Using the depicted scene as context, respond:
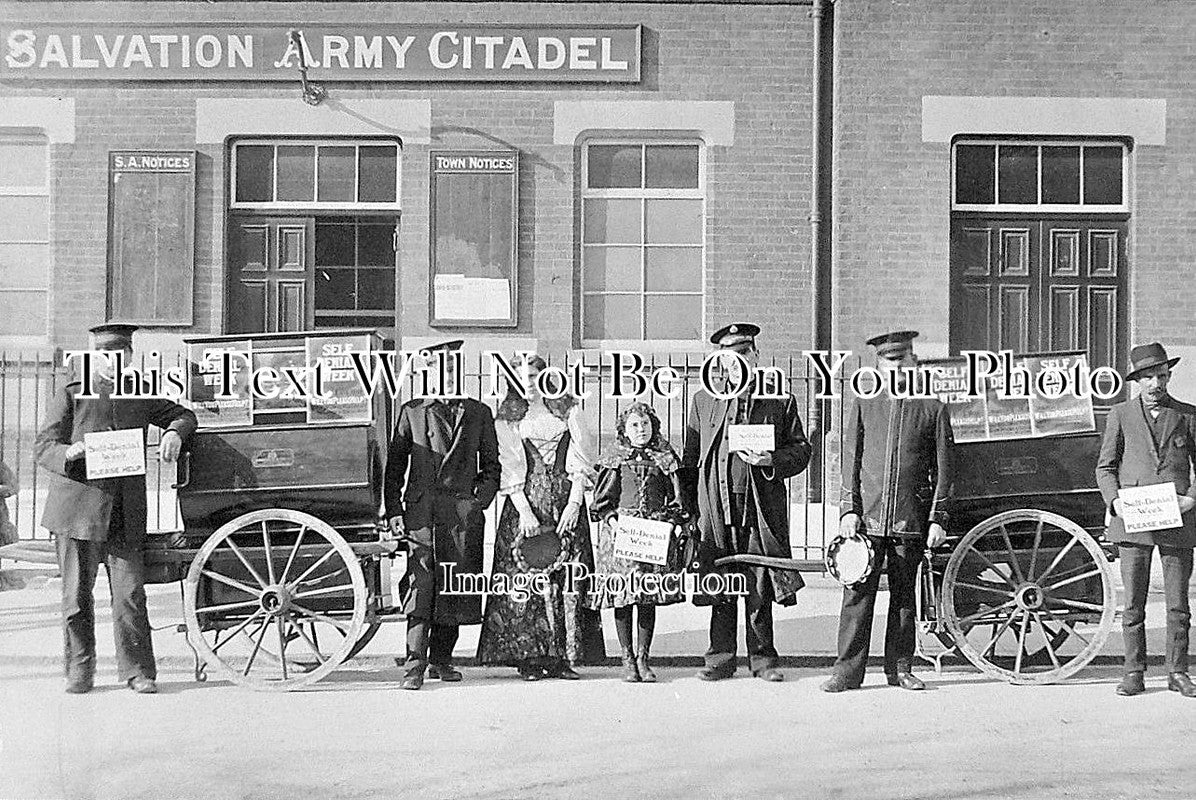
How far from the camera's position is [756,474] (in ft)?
19.6

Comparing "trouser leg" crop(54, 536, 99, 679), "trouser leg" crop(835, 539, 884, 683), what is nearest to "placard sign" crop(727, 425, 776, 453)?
"trouser leg" crop(835, 539, 884, 683)

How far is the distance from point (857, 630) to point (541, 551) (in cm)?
155

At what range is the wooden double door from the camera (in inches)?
213

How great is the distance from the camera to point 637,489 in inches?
234

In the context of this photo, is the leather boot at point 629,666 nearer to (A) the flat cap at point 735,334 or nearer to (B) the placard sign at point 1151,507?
(A) the flat cap at point 735,334

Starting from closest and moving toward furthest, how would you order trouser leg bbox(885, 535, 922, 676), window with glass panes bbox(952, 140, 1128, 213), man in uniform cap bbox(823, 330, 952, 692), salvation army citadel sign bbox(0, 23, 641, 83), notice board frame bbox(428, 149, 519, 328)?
salvation army citadel sign bbox(0, 23, 641, 83) → window with glass panes bbox(952, 140, 1128, 213) → notice board frame bbox(428, 149, 519, 328) → man in uniform cap bbox(823, 330, 952, 692) → trouser leg bbox(885, 535, 922, 676)

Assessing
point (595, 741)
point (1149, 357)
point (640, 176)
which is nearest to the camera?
point (595, 741)

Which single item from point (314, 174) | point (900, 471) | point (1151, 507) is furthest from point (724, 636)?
point (314, 174)

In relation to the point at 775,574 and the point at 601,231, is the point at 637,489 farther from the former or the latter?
the point at 601,231

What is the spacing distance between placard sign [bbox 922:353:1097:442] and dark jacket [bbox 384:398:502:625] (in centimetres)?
219

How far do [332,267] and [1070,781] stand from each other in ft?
12.0

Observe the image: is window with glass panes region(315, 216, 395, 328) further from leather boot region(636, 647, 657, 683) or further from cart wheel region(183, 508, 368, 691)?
leather boot region(636, 647, 657, 683)

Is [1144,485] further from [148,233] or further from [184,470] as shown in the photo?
[148,233]

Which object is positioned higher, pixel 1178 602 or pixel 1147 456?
pixel 1147 456
